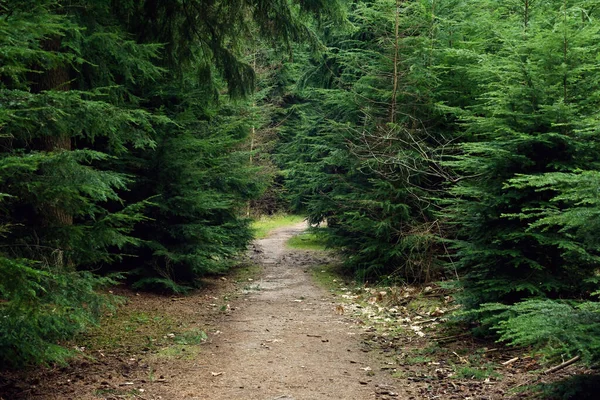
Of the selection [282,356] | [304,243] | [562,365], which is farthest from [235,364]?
[304,243]

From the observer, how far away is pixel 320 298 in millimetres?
11523

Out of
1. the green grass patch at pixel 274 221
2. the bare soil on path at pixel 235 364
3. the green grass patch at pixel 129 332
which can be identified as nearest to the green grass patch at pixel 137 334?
the green grass patch at pixel 129 332

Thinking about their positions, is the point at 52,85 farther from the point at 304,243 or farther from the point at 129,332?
the point at 304,243

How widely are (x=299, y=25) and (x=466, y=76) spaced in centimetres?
436

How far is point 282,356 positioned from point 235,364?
714 mm

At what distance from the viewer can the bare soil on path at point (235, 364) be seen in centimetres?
558

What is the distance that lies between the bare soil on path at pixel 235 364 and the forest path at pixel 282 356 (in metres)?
0.01

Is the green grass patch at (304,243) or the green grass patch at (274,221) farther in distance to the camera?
the green grass patch at (274,221)

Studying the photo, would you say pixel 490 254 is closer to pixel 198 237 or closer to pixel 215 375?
pixel 215 375

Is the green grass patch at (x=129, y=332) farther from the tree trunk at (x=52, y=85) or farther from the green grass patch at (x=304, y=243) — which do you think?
the green grass patch at (x=304, y=243)

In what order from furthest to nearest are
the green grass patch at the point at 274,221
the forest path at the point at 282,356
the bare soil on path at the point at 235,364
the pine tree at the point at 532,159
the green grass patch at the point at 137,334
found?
1. the green grass patch at the point at 274,221
2. the green grass patch at the point at 137,334
3. the pine tree at the point at 532,159
4. the forest path at the point at 282,356
5. the bare soil on path at the point at 235,364

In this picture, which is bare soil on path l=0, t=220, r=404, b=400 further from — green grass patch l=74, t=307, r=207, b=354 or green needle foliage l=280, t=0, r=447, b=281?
green needle foliage l=280, t=0, r=447, b=281

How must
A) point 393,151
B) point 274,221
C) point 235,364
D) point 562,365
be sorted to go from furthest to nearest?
point 274,221 < point 393,151 < point 235,364 < point 562,365

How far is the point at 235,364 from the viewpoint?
6.70 m
